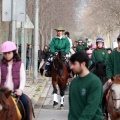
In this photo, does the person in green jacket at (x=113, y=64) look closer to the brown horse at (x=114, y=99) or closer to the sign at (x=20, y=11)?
the brown horse at (x=114, y=99)

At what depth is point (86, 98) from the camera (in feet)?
22.7

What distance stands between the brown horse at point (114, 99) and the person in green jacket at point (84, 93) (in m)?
2.77

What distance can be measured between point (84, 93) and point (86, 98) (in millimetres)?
71

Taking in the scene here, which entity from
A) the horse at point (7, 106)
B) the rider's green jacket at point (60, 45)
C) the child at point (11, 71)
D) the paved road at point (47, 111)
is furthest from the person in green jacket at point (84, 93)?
the rider's green jacket at point (60, 45)

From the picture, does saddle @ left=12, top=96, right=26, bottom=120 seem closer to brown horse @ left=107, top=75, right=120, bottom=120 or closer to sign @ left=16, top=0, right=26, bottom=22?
brown horse @ left=107, top=75, right=120, bottom=120

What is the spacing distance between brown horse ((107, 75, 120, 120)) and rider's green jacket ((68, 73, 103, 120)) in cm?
277

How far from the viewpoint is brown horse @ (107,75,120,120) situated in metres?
9.82

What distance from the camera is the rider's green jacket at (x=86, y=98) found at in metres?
6.81

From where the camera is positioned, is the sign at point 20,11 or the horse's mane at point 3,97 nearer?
the horse's mane at point 3,97

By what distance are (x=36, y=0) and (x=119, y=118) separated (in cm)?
1564

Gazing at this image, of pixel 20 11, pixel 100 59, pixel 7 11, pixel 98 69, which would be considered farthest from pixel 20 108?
pixel 100 59

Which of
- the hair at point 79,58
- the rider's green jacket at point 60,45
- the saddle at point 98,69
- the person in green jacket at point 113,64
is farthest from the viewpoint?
the rider's green jacket at point 60,45

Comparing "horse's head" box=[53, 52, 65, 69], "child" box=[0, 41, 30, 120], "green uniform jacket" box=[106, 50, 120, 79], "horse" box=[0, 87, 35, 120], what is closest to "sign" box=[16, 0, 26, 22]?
"horse's head" box=[53, 52, 65, 69]

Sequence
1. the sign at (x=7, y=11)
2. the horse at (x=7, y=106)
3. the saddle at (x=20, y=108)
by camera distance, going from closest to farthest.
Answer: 1. the horse at (x=7, y=106)
2. the saddle at (x=20, y=108)
3. the sign at (x=7, y=11)
